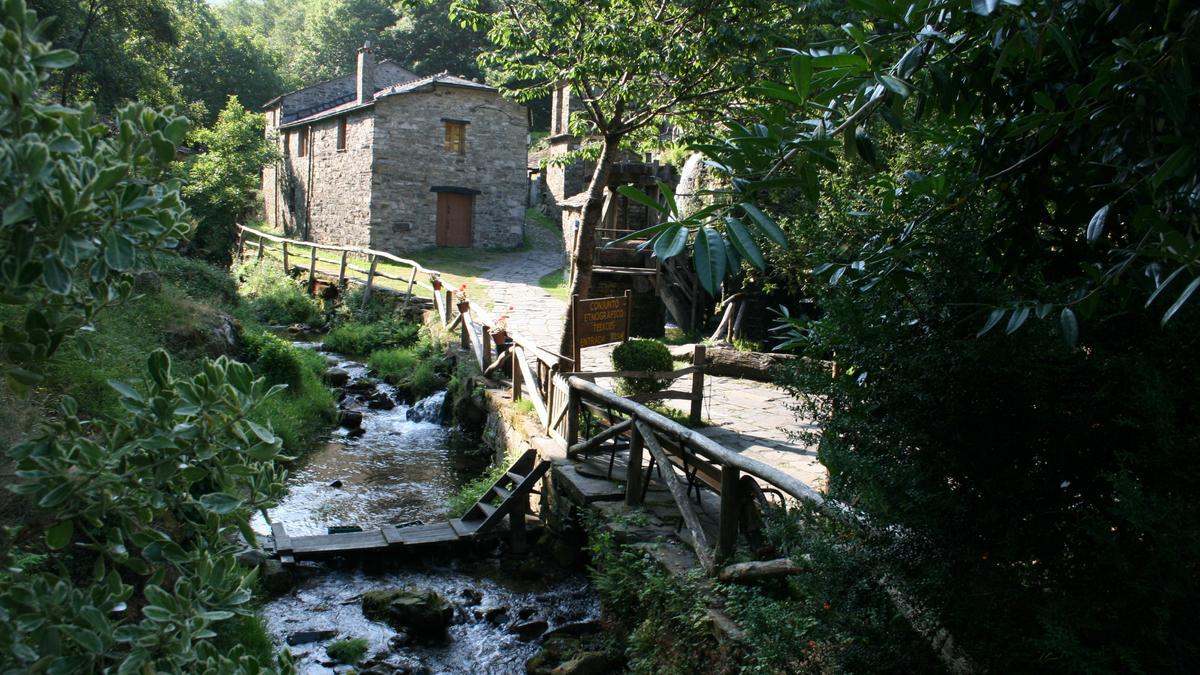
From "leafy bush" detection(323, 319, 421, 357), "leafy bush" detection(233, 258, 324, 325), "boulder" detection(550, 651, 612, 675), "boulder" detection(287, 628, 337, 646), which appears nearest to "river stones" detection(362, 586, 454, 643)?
"boulder" detection(287, 628, 337, 646)

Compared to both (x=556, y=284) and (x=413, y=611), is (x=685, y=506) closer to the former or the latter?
(x=413, y=611)

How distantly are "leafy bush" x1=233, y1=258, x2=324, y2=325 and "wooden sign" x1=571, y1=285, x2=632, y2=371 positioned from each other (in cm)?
1084

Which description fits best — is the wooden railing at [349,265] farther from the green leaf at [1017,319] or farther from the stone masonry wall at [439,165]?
the green leaf at [1017,319]

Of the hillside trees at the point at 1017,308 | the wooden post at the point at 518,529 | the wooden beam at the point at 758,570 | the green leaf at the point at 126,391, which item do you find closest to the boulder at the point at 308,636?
the wooden post at the point at 518,529

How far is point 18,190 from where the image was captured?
4.26 ft

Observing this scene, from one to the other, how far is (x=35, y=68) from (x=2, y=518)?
4.20m

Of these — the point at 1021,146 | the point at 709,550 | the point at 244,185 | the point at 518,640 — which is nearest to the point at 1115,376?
the point at 1021,146

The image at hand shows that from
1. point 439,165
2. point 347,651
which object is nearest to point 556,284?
point 439,165

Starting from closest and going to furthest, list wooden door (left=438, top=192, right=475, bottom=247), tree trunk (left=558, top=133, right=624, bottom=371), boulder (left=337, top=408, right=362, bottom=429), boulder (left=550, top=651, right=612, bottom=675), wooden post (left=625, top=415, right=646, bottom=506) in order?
1. boulder (left=550, top=651, right=612, bottom=675)
2. wooden post (left=625, top=415, right=646, bottom=506)
3. tree trunk (left=558, top=133, right=624, bottom=371)
4. boulder (left=337, top=408, right=362, bottom=429)
5. wooden door (left=438, top=192, right=475, bottom=247)

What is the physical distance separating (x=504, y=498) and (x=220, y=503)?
660cm

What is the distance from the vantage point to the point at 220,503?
1772 mm

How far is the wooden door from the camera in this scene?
89.8ft

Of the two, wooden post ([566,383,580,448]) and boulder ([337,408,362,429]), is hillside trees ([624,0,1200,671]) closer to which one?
wooden post ([566,383,580,448])

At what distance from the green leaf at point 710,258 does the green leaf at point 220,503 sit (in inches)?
41.9
